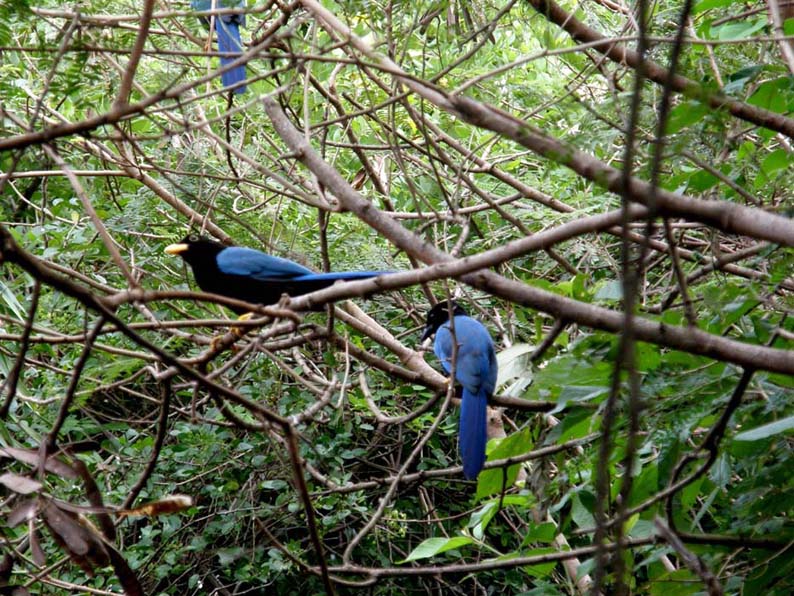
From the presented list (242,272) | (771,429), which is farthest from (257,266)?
(771,429)

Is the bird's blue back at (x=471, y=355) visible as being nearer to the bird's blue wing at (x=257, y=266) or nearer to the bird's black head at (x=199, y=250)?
the bird's blue wing at (x=257, y=266)

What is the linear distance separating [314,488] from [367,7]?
10.8ft

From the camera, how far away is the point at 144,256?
17.5ft

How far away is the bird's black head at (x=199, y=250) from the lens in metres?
4.70

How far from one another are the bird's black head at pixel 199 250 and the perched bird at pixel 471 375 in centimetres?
109

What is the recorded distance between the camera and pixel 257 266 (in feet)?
14.7

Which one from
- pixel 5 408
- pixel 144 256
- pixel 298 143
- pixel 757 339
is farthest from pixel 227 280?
pixel 757 339

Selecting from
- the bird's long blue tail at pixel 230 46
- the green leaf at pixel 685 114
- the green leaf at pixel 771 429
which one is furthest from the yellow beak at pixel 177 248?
the green leaf at pixel 771 429

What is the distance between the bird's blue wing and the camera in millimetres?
4438

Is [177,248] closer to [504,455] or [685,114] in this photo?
[504,455]

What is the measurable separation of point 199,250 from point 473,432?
64.8 inches

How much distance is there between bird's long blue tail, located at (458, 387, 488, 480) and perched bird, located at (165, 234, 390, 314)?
2.63 ft

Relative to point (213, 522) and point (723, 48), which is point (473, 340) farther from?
point (213, 522)

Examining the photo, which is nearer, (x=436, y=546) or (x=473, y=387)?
(x=436, y=546)
